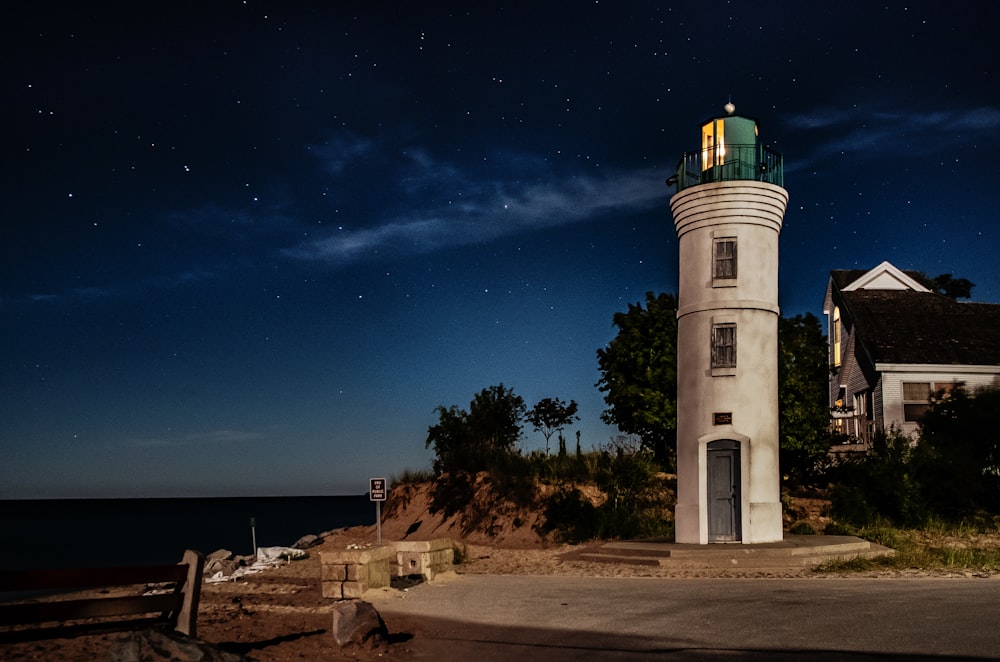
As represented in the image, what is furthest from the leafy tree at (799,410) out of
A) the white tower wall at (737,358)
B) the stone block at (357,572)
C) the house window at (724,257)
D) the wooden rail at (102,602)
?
the wooden rail at (102,602)

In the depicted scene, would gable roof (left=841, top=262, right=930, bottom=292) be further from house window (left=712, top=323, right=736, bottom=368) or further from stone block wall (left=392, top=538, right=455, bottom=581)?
stone block wall (left=392, top=538, right=455, bottom=581)

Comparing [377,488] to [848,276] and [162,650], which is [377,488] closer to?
[162,650]

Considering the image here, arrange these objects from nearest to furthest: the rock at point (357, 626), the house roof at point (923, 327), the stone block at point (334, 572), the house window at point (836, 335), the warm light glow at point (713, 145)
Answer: the rock at point (357, 626)
the stone block at point (334, 572)
the warm light glow at point (713, 145)
the house roof at point (923, 327)
the house window at point (836, 335)

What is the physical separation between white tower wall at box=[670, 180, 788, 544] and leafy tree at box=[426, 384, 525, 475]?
35.8 feet

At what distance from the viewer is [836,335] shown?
1533 inches

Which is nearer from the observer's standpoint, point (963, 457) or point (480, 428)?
point (963, 457)

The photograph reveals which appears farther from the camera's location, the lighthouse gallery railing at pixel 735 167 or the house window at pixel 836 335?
the house window at pixel 836 335

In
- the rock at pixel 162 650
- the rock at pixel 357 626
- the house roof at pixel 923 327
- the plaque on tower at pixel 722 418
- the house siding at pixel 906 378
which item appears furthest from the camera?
the house roof at pixel 923 327

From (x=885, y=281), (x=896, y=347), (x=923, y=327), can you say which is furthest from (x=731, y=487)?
(x=885, y=281)

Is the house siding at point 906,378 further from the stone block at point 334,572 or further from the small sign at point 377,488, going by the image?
the stone block at point 334,572

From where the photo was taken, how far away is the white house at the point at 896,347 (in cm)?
3294

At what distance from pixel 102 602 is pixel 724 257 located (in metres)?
17.1

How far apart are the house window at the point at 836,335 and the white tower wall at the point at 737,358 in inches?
694

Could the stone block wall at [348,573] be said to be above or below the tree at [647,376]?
below
